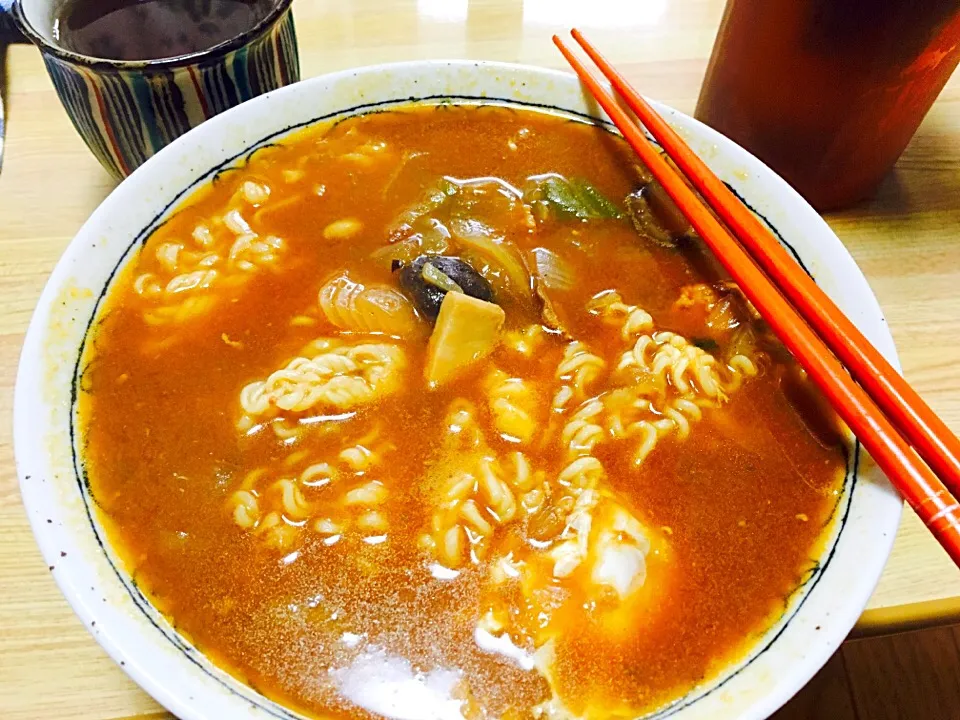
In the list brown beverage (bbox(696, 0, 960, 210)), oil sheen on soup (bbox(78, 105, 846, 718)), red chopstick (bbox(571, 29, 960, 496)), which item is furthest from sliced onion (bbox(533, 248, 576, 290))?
brown beverage (bbox(696, 0, 960, 210))

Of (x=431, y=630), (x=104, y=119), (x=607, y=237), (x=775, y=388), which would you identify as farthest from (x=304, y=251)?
(x=775, y=388)

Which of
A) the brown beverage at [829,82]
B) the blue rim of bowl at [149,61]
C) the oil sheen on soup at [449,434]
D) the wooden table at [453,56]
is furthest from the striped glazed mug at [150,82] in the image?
the brown beverage at [829,82]

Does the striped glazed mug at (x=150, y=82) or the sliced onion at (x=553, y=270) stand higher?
the striped glazed mug at (x=150, y=82)

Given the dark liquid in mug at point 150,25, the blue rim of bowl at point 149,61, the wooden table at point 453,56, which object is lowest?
the wooden table at point 453,56

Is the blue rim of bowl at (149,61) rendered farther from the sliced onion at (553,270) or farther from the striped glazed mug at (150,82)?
the sliced onion at (553,270)

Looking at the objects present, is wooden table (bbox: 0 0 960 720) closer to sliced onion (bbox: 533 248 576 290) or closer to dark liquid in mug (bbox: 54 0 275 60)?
dark liquid in mug (bbox: 54 0 275 60)

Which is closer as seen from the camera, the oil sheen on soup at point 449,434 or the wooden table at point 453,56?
the oil sheen on soup at point 449,434

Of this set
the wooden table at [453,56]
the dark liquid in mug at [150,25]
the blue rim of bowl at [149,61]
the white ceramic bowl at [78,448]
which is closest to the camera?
the white ceramic bowl at [78,448]
